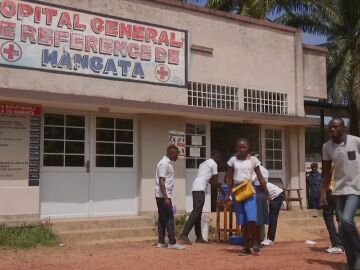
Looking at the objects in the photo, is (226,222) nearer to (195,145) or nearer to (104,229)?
(104,229)

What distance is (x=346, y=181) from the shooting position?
301 inches

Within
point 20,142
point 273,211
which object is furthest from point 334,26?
point 20,142

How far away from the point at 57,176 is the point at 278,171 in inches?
253

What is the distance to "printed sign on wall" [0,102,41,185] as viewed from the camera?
10.9 m

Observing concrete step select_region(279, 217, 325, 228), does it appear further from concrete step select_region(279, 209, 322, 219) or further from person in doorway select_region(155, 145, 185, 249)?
person in doorway select_region(155, 145, 185, 249)

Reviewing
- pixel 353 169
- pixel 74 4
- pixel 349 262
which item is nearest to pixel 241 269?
pixel 349 262

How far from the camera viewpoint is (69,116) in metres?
12.0

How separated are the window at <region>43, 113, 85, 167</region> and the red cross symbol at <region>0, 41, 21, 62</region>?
4.52 ft

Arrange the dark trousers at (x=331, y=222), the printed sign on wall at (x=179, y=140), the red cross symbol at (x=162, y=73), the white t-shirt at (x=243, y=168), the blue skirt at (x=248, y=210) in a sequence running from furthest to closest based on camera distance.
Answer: the printed sign on wall at (x=179, y=140) < the red cross symbol at (x=162, y=73) < the dark trousers at (x=331, y=222) < the white t-shirt at (x=243, y=168) < the blue skirt at (x=248, y=210)

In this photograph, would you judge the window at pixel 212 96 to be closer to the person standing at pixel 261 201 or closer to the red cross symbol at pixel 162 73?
the red cross symbol at pixel 162 73

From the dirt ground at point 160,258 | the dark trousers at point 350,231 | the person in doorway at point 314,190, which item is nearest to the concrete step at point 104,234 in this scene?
the dirt ground at point 160,258

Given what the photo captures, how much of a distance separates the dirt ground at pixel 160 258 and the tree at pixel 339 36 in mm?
11868

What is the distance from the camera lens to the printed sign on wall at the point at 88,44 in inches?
433

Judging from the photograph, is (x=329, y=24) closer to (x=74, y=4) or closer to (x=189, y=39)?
(x=189, y=39)
